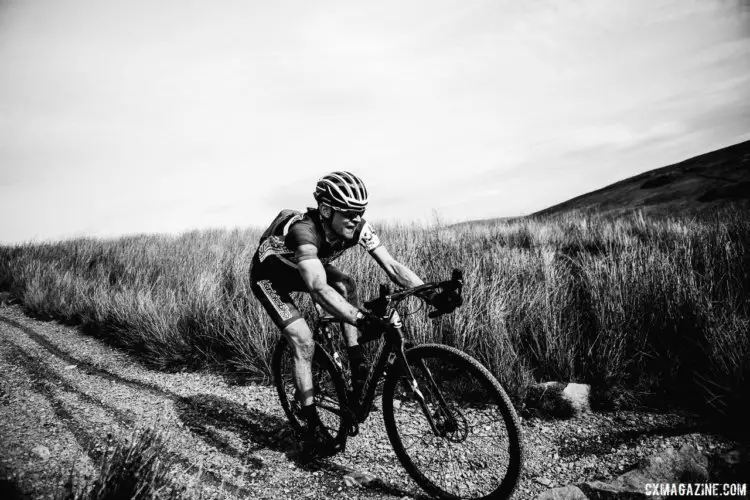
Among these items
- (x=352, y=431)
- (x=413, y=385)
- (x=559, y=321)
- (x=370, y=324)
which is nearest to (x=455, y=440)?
(x=413, y=385)

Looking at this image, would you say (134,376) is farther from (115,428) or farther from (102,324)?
(102,324)

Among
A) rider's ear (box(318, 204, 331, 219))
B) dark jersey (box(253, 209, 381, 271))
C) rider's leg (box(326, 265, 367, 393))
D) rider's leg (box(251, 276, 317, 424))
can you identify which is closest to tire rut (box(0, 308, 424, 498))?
rider's leg (box(251, 276, 317, 424))

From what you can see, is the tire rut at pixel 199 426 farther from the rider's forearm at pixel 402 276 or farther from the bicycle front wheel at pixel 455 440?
the rider's forearm at pixel 402 276

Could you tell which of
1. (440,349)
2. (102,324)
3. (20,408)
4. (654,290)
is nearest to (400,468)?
(440,349)

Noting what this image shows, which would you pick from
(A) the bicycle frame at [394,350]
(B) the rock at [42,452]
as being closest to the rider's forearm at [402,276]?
(A) the bicycle frame at [394,350]

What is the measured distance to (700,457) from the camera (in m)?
2.21

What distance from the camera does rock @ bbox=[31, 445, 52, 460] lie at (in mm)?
2775

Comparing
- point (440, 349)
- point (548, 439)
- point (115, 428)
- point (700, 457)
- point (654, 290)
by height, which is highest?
point (440, 349)

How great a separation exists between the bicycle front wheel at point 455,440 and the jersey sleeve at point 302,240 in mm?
975

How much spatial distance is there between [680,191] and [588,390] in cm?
2469

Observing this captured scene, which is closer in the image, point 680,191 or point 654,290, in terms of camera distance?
point 654,290

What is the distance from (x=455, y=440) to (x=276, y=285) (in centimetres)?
180

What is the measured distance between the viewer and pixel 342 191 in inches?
104

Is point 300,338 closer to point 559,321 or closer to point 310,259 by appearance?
point 310,259
